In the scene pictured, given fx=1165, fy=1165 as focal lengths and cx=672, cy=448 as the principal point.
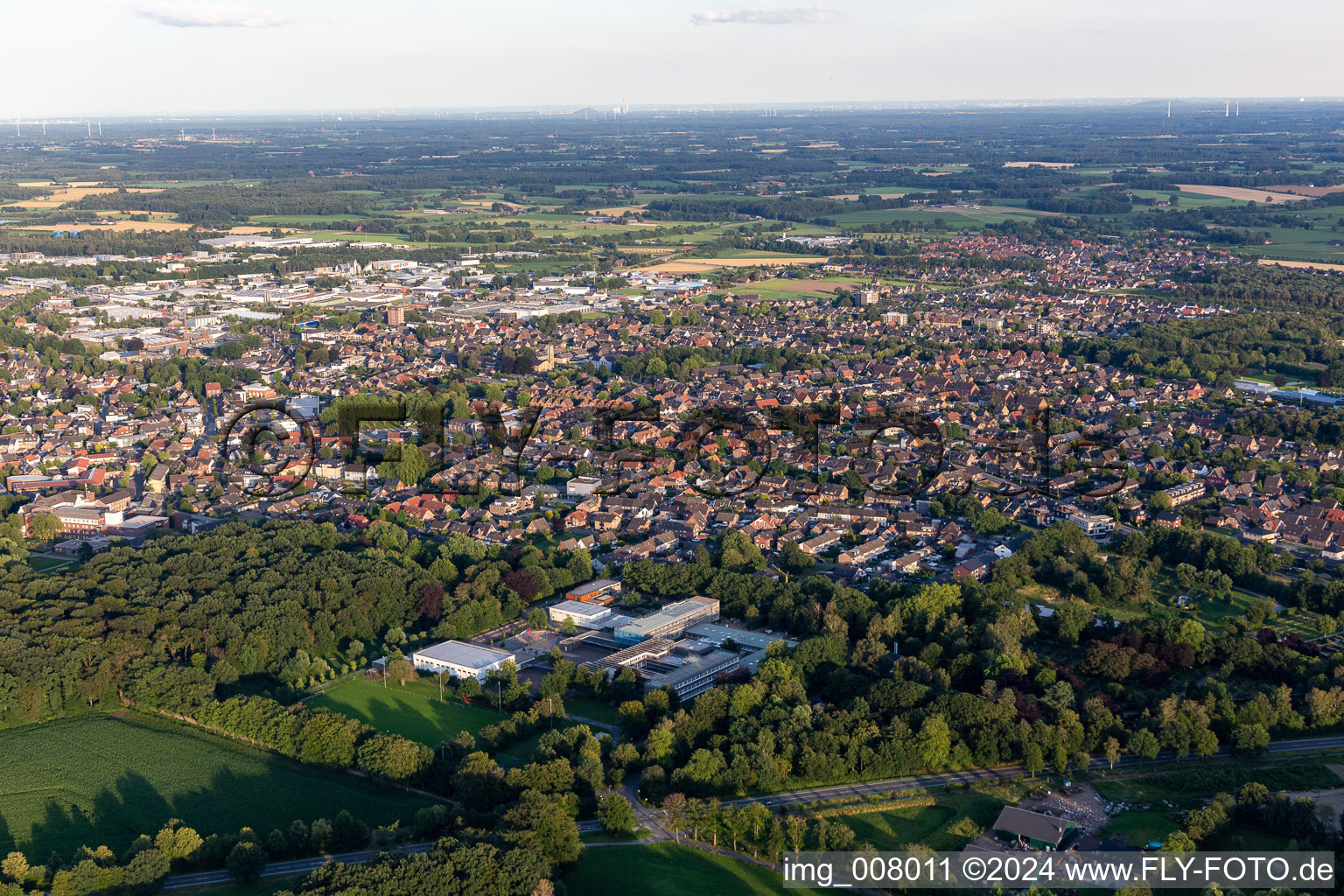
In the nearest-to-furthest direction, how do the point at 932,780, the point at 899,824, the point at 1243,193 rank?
the point at 899,824
the point at 932,780
the point at 1243,193

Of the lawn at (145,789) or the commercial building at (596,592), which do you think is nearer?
the lawn at (145,789)

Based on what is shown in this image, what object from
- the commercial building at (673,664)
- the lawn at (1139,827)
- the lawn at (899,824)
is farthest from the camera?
the commercial building at (673,664)

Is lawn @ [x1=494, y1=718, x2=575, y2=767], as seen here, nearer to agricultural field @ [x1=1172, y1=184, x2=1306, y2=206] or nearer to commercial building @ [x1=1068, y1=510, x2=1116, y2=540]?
commercial building @ [x1=1068, y1=510, x2=1116, y2=540]

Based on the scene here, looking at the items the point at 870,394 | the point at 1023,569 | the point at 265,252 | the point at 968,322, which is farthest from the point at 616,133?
the point at 1023,569

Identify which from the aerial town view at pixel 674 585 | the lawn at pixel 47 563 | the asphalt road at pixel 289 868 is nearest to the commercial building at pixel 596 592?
the aerial town view at pixel 674 585

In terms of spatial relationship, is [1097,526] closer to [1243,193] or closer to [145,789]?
[145,789]

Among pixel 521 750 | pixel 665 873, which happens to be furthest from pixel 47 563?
pixel 665 873

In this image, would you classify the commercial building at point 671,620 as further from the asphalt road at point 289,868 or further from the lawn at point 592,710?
the asphalt road at point 289,868
